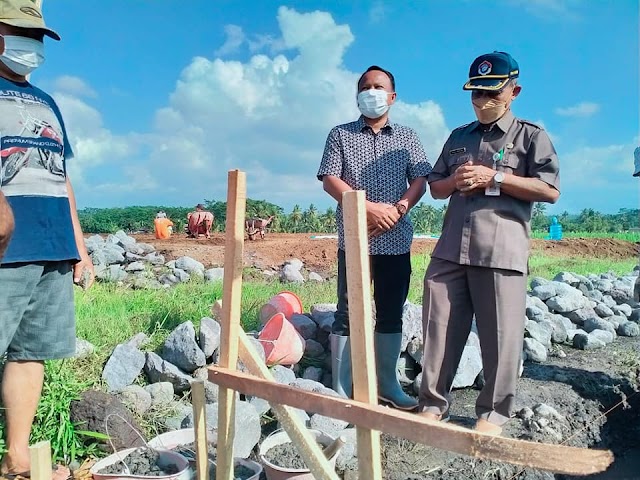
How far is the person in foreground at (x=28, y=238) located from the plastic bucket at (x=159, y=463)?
280 mm

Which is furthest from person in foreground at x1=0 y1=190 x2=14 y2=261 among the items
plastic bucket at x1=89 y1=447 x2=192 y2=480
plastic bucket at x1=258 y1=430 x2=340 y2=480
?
plastic bucket at x1=258 y1=430 x2=340 y2=480

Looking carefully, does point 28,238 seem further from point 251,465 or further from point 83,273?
point 251,465

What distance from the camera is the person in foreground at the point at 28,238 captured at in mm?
2453

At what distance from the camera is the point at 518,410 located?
3.88 m

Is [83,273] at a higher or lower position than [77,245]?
lower

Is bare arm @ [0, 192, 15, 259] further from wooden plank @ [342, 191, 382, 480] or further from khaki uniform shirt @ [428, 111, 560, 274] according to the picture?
khaki uniform shirt @ [428, 111, 560, 274]

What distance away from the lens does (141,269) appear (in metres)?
8.70

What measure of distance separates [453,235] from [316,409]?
1512mm

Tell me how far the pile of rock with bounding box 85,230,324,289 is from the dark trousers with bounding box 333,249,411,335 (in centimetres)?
357

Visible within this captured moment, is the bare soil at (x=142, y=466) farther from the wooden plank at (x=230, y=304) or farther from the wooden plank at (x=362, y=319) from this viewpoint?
the wooden plank at (x=362, y=319)

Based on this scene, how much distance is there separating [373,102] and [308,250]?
1074 cm

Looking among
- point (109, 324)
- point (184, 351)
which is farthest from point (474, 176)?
point (109, 324)

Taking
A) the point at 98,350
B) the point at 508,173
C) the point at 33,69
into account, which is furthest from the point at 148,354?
the point at 508,173

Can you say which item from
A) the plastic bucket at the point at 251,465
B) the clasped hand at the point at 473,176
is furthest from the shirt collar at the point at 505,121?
the plastic bucket at the point at 251,465
